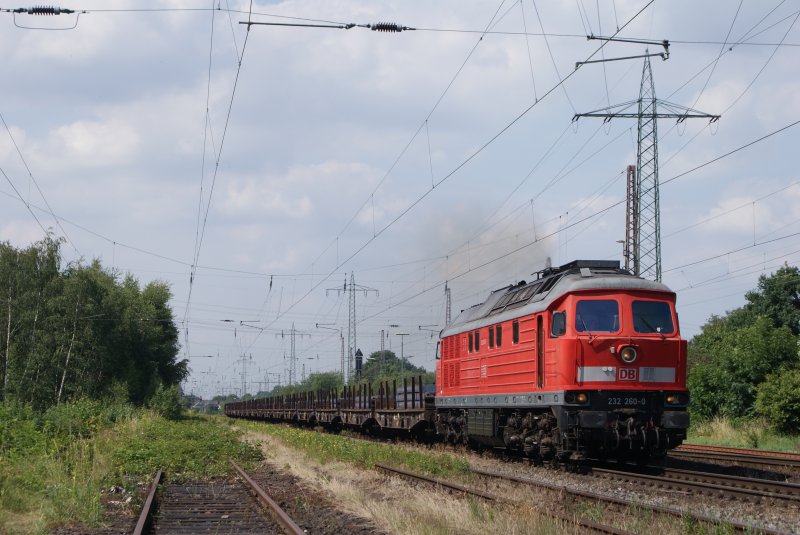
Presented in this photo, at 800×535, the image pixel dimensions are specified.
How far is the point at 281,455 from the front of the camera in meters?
25.8

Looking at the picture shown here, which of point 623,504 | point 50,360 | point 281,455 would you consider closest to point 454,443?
point 281,455

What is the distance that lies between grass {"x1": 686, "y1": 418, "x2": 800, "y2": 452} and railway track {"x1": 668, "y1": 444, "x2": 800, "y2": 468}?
5.31ft

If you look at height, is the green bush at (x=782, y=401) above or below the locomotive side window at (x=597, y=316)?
below

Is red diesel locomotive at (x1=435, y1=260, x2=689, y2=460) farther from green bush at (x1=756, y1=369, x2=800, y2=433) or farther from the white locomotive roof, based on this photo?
green bush at (x1=756, y1=369, x2=800, y2=433)

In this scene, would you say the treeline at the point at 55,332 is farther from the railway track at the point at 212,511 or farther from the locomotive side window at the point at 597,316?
the locomotive side window at the point at 597,316

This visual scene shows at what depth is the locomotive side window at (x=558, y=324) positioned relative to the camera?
1736cm

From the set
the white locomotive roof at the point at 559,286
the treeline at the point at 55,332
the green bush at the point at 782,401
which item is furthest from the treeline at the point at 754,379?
the treeline at the point at 55,332

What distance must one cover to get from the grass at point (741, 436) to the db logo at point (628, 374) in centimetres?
913

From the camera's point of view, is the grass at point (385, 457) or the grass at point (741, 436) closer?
the grass at point (385, 457)

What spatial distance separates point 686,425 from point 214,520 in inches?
359

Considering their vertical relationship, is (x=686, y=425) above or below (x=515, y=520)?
above

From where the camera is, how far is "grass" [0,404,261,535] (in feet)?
41.7

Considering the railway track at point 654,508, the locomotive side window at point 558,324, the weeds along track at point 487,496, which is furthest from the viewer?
the locomotive side window at point 558,324

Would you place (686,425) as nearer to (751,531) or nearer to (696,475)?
(696,475)
